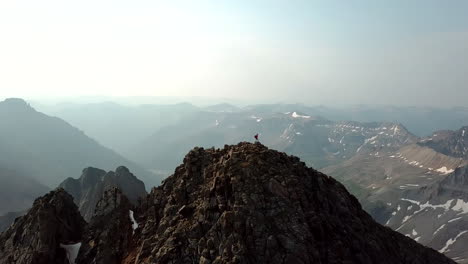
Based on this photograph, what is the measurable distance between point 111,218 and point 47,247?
9.76 m

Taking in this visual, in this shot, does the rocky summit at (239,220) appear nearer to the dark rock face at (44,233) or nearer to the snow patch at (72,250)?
the dark rock face at (44,233)

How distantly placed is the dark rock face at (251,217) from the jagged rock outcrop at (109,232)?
8.34 feet

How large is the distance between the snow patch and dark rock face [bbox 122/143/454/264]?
10.9 m

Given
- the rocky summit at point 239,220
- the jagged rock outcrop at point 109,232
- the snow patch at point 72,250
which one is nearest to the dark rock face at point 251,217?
the rocky summit at point 239,220

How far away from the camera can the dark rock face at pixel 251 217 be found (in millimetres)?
43000

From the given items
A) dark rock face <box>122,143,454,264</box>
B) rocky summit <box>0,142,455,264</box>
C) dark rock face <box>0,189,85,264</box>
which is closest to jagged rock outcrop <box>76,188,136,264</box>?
rocky summit <box>0,142,455,264</box>

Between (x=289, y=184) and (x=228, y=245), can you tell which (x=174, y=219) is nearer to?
(x=228, y=245)

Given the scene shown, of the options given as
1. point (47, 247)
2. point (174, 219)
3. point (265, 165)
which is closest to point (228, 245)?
point (174, 219)

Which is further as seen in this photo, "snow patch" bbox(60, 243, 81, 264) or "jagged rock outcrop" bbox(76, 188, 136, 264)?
"snow patch" bbox(60, 243, 81, 264)

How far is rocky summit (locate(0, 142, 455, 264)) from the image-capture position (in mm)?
43188

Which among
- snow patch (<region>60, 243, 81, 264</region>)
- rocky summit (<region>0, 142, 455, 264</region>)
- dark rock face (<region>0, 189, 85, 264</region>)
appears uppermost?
rocky summit (<region>0, 142, 455, 264</region>)

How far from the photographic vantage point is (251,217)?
44844 mm

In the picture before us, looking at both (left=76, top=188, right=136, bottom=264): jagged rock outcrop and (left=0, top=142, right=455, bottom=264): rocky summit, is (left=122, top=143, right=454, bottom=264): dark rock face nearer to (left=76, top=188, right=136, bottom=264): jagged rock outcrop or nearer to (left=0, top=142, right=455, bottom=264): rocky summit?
(left=0, top=142, right=455, bottom=264): rocky summit

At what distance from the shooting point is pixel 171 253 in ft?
142
